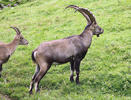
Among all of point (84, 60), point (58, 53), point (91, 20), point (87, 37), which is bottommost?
point (84, 60)

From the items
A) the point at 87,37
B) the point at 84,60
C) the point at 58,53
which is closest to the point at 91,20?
the point at 87,37

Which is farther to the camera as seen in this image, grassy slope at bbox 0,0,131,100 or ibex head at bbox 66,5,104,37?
ibex head at bbox 66,5,104,37

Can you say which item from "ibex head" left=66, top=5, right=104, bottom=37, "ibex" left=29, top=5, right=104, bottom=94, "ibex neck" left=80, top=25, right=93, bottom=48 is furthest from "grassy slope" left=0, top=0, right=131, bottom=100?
"ibex head" left=66, top=5, right=104, bottom=37

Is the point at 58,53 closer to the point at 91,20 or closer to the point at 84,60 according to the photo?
the point at 91,20

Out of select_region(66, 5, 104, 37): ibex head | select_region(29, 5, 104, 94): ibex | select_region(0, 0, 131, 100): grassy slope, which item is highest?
select_region(66, 5, 104, 37): ibex head

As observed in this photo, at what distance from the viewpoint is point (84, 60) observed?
12.9m

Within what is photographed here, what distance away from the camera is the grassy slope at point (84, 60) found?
964 centimetres

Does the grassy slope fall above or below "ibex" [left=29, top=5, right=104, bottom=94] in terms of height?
below

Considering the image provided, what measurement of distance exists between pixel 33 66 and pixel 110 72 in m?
4.42

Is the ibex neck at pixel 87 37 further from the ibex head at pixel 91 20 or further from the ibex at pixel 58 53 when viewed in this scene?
the ibex head at pixel 91 20

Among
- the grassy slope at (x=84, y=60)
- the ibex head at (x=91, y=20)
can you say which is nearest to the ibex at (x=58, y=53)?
the ibex head at (x=91, y=20)

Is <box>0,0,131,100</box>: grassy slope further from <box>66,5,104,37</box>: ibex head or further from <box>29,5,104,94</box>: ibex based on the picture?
<box>66,5,104,37</box>: ibex head

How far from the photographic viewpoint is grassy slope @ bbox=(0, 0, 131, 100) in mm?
9641

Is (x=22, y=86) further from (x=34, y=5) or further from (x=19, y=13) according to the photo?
(x=34, y=5)
